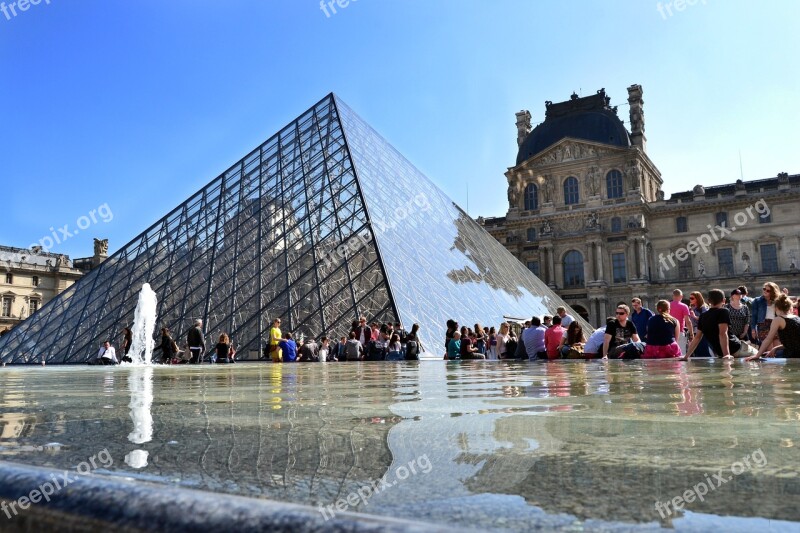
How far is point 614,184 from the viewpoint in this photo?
137ft

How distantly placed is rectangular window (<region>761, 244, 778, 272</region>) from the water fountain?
35.4 metres

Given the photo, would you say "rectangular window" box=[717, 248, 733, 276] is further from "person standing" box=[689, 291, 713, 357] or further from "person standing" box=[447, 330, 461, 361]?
"person standing" box=[447, 330, 461, 361]

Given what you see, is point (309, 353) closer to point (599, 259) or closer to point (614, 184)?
point (599, 259)

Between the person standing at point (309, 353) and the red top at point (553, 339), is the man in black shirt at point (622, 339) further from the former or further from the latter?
the person standing at point (309, 353)

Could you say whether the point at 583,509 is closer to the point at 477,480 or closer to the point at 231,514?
the point at 477,480

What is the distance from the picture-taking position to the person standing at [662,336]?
7.05m

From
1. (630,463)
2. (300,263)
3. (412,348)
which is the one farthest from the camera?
(300,263)

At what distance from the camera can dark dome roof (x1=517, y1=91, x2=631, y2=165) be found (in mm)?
44594

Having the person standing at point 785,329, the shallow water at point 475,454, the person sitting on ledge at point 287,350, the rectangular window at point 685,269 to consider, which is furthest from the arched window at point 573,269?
the shallow water at point 475,454

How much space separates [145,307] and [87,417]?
14.6 metres

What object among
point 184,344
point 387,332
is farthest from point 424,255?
point 184,344

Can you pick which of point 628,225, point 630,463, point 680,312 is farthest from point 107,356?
point 628,225

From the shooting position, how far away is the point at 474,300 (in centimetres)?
1622

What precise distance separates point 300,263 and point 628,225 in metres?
30.9
